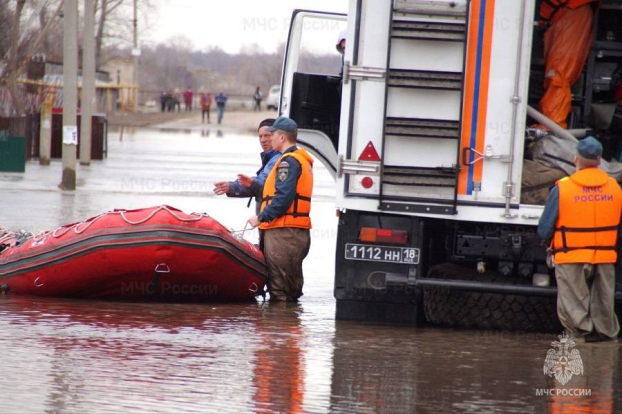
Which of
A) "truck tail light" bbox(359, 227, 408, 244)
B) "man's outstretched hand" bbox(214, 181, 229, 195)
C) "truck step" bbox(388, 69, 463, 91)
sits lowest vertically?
"truck tail light" bbox(359, 227, 408, 244)

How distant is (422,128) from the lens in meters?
7.96

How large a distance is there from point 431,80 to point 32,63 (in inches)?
971

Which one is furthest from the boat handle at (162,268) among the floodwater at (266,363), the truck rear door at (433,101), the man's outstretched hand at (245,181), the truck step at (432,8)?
the truck step at (432,8)

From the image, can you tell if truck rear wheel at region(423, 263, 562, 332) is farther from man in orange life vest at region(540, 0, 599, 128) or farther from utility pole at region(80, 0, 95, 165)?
utility pole at region(80, 0, 95, 165)

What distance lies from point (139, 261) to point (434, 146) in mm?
2622

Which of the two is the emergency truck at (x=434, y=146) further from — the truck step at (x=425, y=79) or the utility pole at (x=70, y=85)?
the utility pole at (x=70, y=85)

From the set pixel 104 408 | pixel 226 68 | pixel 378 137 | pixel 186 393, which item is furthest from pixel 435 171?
pixel 226 68

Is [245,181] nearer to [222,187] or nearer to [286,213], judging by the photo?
[222,187]

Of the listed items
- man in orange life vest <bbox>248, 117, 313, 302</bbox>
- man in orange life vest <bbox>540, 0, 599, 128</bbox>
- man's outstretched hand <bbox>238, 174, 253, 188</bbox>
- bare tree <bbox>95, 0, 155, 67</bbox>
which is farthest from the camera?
bare tree <bbox>95, 0, 155, 67</bbox>

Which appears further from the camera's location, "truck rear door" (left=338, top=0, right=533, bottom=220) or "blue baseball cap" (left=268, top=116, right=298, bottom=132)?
"blue baseball cap" (left=268, top=116, right=298, bottom=132)

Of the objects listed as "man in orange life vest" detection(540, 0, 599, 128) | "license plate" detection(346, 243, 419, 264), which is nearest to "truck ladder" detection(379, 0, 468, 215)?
"license plate" detection(346, 243, 419, 264)

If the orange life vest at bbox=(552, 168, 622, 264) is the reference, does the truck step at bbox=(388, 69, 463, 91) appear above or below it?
above

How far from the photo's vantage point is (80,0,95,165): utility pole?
1031 inches

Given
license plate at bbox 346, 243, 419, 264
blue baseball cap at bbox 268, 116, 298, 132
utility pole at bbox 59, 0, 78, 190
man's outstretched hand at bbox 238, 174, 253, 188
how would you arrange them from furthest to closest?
utility pole at bbox 59, 0, 78, 190 → man's outstretched hand at bbox 238, 174, 253, 188 → blue baseball cap at bbox 268, 116, 298, 132 → license plate at bbox 346, 243, 419, 264
